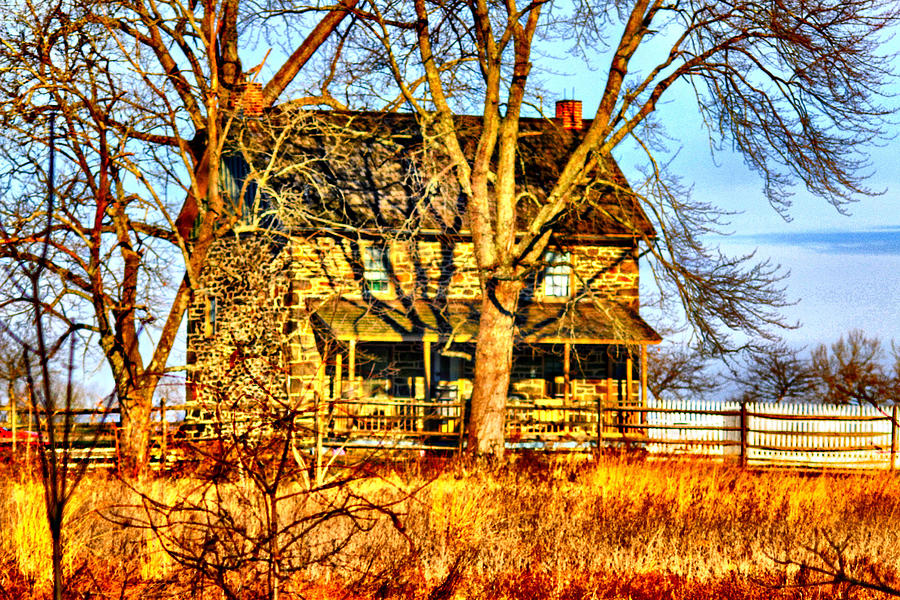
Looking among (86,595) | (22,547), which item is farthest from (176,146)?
(86,595)

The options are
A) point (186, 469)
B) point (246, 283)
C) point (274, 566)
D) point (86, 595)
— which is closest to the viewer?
point (274, 566)

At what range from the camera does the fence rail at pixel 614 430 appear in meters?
17.2

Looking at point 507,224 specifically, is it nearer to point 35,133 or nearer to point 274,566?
point 35,133

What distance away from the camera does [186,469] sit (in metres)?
13.7

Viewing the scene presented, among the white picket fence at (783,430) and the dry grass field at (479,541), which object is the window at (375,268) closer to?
the white picket fence at (783,430)

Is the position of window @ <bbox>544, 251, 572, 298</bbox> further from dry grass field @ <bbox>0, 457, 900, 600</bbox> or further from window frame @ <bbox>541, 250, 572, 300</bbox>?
dry grass field @ <bbox>0, 457, 900, 600</bbox>

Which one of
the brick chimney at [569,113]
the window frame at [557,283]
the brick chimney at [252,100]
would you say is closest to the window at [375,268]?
the window frame at [557,283]

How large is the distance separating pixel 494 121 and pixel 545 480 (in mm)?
7029

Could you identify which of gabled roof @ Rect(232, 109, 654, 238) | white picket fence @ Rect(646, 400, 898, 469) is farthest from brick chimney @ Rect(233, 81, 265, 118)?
white picket fence @ Rect(646, 400, 898, 469)

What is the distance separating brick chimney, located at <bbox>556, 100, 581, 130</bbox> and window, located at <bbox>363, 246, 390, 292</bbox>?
740cm

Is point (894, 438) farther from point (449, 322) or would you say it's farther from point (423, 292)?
point (423, 292)

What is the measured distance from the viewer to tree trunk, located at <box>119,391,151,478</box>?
14.8 metres

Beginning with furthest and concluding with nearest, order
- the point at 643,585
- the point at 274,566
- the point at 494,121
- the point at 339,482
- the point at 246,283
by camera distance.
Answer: the point at 246,283 < the point at 494,121 < the point at 643,585 < the point at 274,566 < the point at 339,482

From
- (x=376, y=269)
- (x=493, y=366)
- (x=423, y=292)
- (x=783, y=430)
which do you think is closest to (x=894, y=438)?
(x=783, y=430)
